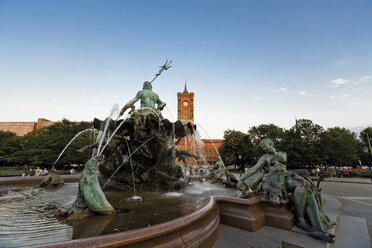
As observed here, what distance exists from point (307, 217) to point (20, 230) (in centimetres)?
483

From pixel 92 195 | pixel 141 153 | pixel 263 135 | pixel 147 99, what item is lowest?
pixel 92 195

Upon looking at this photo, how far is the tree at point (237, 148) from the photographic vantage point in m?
38.5

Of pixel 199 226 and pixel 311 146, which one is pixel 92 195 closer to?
pixel 199 226

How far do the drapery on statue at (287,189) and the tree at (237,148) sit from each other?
1427 inches

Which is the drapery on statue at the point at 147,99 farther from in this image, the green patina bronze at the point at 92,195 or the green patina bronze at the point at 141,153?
the green patina bronze at the point at 92,195

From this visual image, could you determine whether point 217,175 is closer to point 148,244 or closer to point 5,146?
point 148,244

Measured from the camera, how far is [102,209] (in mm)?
3064

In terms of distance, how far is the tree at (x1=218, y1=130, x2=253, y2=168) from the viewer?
126 feet

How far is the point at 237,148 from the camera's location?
40.1 m

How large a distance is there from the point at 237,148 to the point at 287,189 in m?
38.2

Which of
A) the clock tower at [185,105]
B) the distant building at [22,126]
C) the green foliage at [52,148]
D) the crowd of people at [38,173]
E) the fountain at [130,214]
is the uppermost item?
the clock tower at [185,105]

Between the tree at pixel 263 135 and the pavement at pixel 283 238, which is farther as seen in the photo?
the tree at pixel 263 135

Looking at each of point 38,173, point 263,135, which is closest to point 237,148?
point 263,135

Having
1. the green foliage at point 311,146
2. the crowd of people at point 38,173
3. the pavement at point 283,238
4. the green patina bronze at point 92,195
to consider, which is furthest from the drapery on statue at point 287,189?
the green foliage at point 311,146
